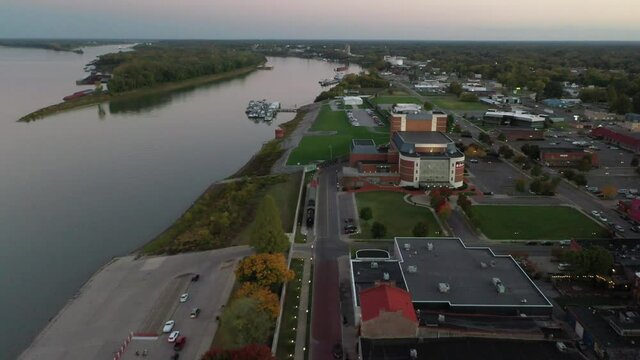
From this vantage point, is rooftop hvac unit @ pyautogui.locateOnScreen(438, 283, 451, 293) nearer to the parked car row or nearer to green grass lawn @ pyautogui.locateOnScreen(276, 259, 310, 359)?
green grass lawn @ pyautogui.locateOnScreen(276, 259, 310, 359)

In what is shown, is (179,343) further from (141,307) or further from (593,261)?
(593,261)

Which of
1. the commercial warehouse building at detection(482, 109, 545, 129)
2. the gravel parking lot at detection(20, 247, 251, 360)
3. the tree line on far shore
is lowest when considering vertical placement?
the gravel parking lot at detection(20, 247, 251, 360)

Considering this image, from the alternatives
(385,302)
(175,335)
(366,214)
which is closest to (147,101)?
(366,214)

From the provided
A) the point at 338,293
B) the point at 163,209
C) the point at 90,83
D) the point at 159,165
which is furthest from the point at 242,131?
the point at 90,83

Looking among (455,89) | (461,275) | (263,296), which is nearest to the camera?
(263,296)

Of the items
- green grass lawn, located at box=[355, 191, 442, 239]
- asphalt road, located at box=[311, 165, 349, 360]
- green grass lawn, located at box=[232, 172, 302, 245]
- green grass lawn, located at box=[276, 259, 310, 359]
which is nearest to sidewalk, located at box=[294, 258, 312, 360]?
green grass lawn, located at box=[276, 259, 310, 359]

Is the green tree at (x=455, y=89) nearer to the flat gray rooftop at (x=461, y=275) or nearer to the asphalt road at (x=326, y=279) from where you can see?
the asphalt road at (x=326, y=279)
